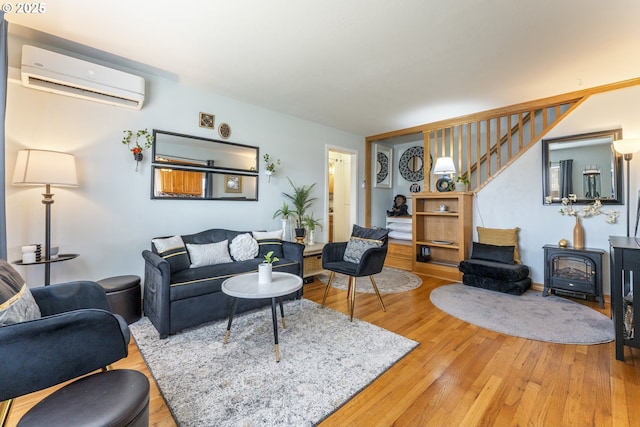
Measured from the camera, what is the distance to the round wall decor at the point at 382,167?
612 centimetres

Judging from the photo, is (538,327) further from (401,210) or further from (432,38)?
(401,210)

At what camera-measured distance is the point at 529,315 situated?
2848mm

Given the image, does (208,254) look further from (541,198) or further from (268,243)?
(541,198)

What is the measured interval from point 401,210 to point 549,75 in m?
3.40

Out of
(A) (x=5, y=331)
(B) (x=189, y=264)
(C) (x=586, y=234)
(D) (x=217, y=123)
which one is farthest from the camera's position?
(D) (x=217, y=123)

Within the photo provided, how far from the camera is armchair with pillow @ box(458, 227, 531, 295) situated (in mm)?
3486

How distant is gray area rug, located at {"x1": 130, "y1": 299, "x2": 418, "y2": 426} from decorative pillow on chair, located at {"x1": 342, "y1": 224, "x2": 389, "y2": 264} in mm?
741

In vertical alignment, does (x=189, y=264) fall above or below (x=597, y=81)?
below

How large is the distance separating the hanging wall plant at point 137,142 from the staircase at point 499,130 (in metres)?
4.17

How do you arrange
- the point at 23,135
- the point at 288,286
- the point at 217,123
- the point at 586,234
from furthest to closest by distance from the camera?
1. the point at 217,123
2. the point at 586,234
3. the point at 23,135
4. the point at 288,286

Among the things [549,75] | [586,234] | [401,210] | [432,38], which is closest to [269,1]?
[432,38]

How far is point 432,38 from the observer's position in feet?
A: 7.70

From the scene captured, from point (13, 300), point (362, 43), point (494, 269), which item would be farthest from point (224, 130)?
point (494, 269)

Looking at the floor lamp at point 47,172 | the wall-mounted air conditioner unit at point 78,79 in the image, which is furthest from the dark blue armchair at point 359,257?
the wall-mounted air conditioner unit at point 78,79
